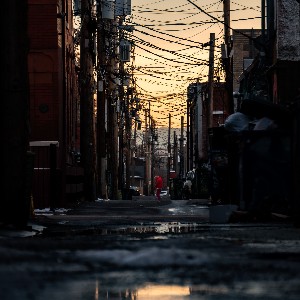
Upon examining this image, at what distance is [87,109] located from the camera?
40.4 m

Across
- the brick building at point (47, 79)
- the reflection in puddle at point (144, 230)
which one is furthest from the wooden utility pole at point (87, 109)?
the reflection in puddle at point (144, 230)

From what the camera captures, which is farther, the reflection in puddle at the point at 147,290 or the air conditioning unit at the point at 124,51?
the air conditioning unit at the point at 124,51

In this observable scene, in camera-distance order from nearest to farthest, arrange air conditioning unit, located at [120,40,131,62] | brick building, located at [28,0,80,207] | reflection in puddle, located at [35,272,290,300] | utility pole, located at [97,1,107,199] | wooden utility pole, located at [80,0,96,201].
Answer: reflection in puddle, located at [35,272,290,300] → brick building, located at [28,0,80,207] → wooden utility pole, located at [80,0,96,201] → utility pole, located at [97,1,107,199] → air conditioning unit, located at [120,40,131,62]

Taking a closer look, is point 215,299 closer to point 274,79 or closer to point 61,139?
point 61,139

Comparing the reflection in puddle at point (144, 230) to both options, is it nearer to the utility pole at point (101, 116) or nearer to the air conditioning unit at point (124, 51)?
the utility pole at point (101, 116)

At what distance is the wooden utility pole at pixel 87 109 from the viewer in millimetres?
40250

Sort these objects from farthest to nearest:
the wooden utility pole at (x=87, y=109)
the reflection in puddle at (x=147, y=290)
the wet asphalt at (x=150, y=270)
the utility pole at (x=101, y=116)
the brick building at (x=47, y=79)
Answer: the utility pole at (x=101, y=116), the wooden utility pole at (x=87, y=109), the brick building at (x=47, y=79), the wet asphalt at (x=150, y=270), the reflection in puddle at (x=147, y=290)

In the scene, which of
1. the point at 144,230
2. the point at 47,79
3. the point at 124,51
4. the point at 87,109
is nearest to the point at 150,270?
the point at 144,230

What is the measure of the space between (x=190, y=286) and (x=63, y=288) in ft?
2.45

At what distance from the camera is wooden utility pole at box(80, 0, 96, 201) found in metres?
40.2

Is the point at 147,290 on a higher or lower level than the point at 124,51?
lower

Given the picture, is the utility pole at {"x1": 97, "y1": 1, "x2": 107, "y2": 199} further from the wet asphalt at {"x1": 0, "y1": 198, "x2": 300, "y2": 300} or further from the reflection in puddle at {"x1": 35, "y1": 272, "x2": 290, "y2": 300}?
the reflection in puddle at {"x1": 35, "y1": 272, "x2": 290, "y2": 300}

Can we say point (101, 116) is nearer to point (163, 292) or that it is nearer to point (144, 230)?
point (144, 230)

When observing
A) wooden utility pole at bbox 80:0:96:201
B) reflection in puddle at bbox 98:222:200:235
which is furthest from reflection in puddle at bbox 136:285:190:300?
wooden utility pole at bbox 80:0:96:201
